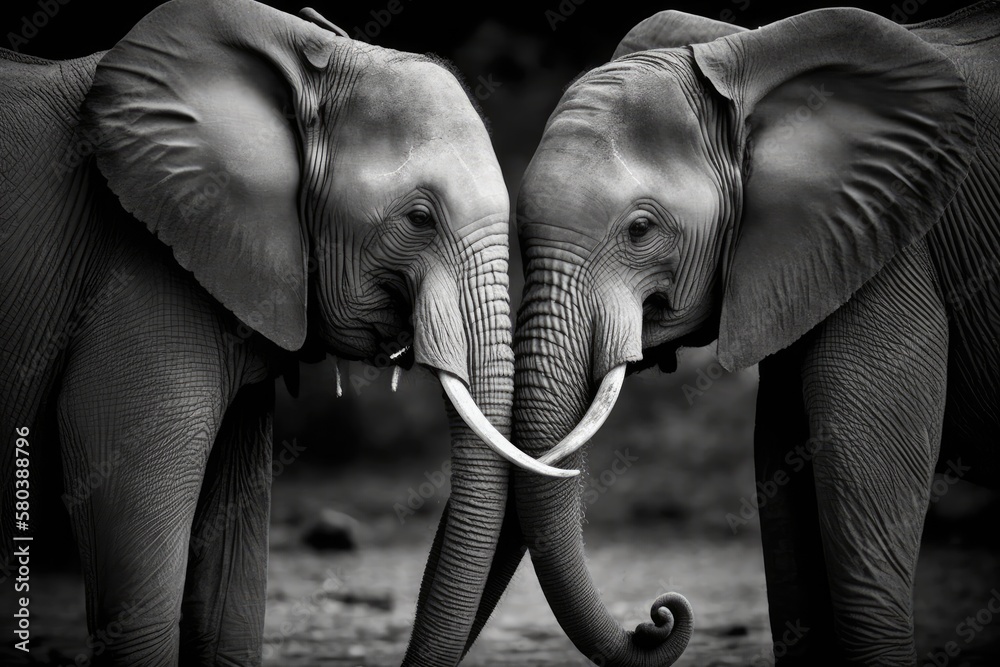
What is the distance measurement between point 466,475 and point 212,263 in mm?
1063

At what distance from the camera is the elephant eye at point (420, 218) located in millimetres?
4738

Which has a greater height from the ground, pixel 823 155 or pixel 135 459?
pixel 823 155

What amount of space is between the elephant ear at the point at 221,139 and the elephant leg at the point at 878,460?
1.78 meters

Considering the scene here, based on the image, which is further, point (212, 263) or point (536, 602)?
point (536, 602)

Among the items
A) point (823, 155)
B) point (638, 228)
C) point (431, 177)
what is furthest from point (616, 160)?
point (823, 155)

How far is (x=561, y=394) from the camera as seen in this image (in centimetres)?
468

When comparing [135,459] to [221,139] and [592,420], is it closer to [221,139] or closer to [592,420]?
[221,139]

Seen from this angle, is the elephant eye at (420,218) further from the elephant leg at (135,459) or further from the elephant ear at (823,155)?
the elephant ear at (823,155)

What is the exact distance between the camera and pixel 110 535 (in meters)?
4.58

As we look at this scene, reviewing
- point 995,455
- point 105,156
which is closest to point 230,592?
point 105,156

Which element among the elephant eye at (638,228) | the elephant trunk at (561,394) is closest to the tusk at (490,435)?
the elephant trunk at (561,394)

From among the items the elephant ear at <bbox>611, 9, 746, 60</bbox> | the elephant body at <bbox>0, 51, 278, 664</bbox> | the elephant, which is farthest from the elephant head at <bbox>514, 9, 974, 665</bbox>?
the elephant body at <bbox>0, 51, 278, 664</bbox>

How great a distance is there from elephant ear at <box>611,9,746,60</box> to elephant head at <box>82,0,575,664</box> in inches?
43.5

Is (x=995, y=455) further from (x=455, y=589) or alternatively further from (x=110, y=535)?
(x=110, y=535)
